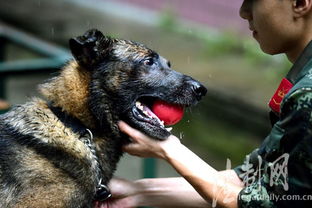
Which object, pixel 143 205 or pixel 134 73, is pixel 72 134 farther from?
pixel 143 205

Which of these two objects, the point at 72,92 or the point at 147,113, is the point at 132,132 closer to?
the point at 147,113

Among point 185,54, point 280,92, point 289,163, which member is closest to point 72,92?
point 280,92

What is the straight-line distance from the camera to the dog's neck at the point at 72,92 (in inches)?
102

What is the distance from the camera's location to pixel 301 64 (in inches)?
90.4

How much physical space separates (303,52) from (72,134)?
1088 millimetres

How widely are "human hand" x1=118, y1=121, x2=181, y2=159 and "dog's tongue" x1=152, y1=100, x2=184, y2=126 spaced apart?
9cm

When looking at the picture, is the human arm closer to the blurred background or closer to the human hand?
the human hand

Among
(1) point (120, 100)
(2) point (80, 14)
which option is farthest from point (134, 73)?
(2) point (80, 14)

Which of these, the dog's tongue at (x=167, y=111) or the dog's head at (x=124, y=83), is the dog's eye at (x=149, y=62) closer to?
the dog's head at (x=124, y=83)

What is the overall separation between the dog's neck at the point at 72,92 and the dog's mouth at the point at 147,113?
21cm

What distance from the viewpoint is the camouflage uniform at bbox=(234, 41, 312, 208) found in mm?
2039

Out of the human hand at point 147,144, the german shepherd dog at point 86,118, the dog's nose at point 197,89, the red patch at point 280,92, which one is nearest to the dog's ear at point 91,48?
the german shepherd dog at point 86,118

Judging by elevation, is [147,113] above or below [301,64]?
below

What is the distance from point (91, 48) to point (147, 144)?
52 cm
